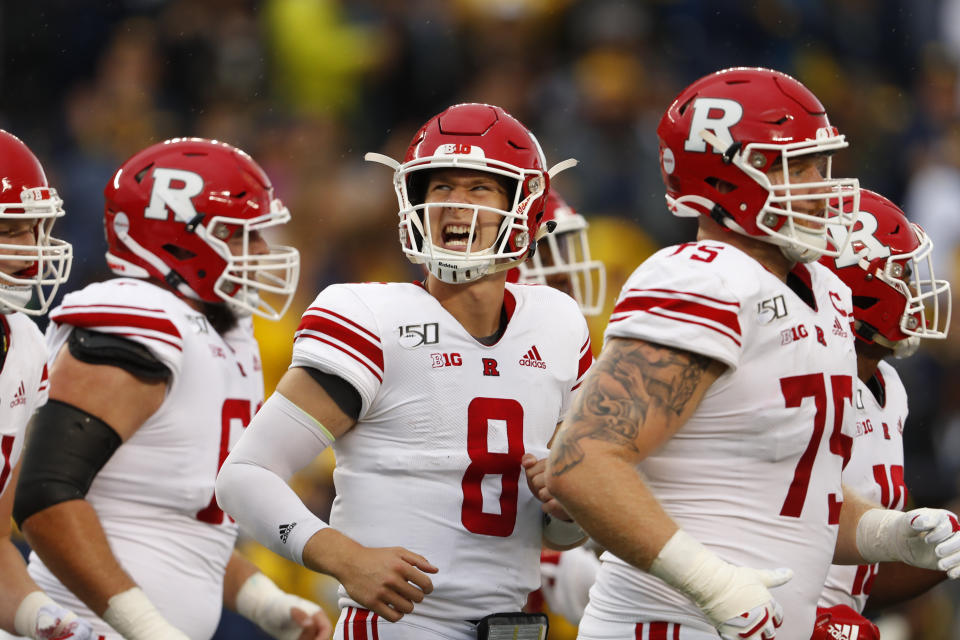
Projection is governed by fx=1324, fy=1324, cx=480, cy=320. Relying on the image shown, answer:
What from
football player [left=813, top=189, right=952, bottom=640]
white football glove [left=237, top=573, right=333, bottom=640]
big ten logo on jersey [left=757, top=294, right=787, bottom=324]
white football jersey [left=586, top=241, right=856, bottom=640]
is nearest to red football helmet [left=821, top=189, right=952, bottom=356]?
football player [left=813, top=189, right=952, bottom=640]

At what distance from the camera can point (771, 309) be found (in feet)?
9.61

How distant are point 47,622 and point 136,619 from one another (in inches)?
9.1

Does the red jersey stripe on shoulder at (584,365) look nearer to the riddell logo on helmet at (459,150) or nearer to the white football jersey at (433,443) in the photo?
the white football jersey at (433,443)

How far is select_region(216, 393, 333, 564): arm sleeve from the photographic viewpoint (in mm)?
3098

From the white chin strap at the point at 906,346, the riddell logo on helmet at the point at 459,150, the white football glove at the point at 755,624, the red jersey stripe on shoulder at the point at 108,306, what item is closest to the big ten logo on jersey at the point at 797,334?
the white football glove at the point at 755,624

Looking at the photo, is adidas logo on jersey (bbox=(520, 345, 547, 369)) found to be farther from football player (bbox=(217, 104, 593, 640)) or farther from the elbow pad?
the elbow pad

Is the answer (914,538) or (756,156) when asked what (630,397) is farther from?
(914,538)

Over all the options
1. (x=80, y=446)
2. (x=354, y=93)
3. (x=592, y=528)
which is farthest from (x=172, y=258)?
(x=354, y=93)

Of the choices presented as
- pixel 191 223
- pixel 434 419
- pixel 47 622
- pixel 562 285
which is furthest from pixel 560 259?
pixel 47 622

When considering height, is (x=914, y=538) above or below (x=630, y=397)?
below

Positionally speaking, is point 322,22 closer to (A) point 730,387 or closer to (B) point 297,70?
(B) point 297,70

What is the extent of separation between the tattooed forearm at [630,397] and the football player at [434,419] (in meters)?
0.47

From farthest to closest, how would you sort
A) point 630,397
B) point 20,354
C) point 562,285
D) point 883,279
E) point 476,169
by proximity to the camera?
point 562,285, point 883,279, point 20,354, point 476,169, point 630,397

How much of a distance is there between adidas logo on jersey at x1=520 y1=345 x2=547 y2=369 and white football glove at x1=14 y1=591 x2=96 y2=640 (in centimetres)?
137
